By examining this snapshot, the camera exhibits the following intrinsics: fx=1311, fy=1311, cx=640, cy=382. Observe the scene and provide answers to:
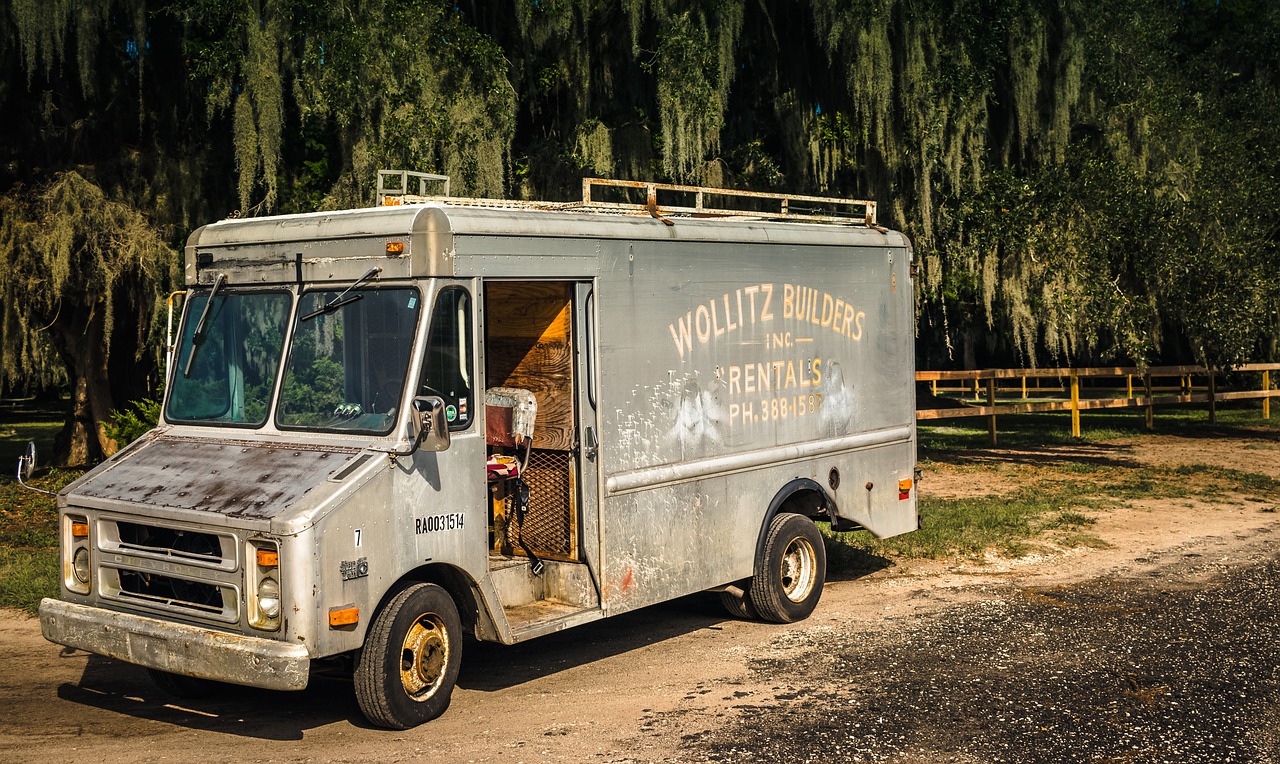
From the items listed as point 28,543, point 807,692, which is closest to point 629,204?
point 807,692

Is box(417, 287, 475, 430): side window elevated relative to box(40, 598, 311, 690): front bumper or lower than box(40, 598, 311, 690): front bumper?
elevated

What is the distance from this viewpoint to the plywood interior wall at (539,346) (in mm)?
8109

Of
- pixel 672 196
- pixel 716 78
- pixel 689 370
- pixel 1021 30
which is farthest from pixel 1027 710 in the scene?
pixel 1021 30

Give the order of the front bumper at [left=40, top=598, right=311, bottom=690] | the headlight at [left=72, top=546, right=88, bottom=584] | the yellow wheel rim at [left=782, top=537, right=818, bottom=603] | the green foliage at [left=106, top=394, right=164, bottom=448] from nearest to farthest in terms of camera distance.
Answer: the front bumper at [left=40, top=598, right=311, bottom=690] → the headlight at [left=72, top=546, right=88, bottom=584] → the yellow wheel rim at [left=782, top=537, right=818, bottom=603] → the green foliage at [left=106, top=394, right=164, bottom=448]

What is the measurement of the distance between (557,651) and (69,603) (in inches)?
127

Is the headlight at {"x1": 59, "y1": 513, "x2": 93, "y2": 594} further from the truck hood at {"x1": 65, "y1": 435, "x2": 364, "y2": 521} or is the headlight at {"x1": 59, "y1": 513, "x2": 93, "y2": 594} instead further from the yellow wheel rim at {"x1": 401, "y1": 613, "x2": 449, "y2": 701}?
the yellow wheel rim at {"x1": 401, "y1": 613, "x2": 449, "y2": 701}

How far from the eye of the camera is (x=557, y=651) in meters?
9.07

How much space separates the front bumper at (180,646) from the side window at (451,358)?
5.07ft

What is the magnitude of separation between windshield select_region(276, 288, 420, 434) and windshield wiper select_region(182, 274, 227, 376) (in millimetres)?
720

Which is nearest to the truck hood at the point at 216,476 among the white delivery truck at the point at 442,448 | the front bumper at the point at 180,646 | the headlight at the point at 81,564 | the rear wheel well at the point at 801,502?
the white delivery truck at the point at 442,448

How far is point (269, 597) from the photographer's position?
6.46 metres

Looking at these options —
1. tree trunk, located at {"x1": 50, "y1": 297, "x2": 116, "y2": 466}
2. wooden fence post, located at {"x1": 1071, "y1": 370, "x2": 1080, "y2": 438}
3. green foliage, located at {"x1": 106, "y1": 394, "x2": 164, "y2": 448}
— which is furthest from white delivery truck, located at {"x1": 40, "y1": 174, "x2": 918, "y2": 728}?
wooden fence post, located at {"x1": 1071, "y1": 370, "x2": 1080, "y2": 438}

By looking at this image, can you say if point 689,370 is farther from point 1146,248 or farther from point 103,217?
point 1146,248

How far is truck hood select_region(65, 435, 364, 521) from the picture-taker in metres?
6.62
